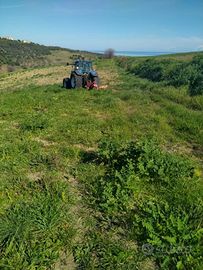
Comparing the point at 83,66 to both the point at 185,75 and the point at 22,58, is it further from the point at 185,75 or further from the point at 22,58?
the point at 22,58

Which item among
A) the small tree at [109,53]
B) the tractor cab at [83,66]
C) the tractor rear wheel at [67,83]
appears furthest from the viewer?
the small tree at [109,53]

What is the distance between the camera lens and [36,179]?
3326 millimetres

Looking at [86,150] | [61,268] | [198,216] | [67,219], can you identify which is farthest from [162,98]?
[61,268]

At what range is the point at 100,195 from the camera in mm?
2859

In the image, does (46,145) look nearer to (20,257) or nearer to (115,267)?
(20,257)

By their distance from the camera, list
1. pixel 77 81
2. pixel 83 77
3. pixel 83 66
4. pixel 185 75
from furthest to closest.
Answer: pixel 83 66 → pixel 83 77 → pixel 77 81 → pixel 185 75

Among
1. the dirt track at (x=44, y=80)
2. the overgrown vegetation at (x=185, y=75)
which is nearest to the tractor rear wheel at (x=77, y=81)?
the dirt track at (x=44, y=80)

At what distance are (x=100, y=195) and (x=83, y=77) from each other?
9165 mm

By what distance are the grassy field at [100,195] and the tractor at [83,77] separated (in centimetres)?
530

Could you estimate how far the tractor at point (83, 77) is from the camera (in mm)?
10414

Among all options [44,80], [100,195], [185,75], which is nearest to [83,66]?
[185,75]

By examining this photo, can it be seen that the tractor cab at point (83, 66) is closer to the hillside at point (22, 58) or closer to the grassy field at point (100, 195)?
the grassy field at point (100, 195)

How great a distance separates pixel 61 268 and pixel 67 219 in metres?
0.60

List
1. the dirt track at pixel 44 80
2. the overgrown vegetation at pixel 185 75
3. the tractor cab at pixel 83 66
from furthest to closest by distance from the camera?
the dirt track at pixel 44 80, the tractor cab at pixel 83 66, the overgrown vegetation at pixel 185 75
